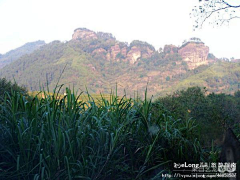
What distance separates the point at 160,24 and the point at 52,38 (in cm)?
3360

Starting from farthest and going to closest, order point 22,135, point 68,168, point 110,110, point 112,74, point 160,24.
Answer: point 112,74, point 160,24, point 110,110, point 22,135, point 68,168

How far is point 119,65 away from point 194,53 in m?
17.3

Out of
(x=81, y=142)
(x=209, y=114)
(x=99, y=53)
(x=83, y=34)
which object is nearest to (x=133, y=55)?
(x=99, y=53)

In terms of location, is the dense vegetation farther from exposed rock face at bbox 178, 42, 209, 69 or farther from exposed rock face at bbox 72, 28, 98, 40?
exposed rock face at bbox 72, 28, 98, 40

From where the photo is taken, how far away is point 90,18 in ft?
251

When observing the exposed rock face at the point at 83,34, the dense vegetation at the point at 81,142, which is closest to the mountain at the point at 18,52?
the exposed rock face at the point at 83,34

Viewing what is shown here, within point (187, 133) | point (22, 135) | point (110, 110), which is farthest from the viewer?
point (187, 133)

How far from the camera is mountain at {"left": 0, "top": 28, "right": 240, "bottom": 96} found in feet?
163

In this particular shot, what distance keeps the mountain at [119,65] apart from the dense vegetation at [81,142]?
4190 centimetres

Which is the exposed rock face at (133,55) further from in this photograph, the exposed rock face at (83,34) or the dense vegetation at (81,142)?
the dense vegetation at (81,142)

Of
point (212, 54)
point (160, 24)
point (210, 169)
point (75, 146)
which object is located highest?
point (160, 24)

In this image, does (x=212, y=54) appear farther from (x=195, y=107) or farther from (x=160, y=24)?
(x=195, y=107)

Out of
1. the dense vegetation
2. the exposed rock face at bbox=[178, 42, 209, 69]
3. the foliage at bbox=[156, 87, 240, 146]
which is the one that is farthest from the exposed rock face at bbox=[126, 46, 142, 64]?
the dense vegetation

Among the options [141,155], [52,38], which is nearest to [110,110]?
[141,155]
